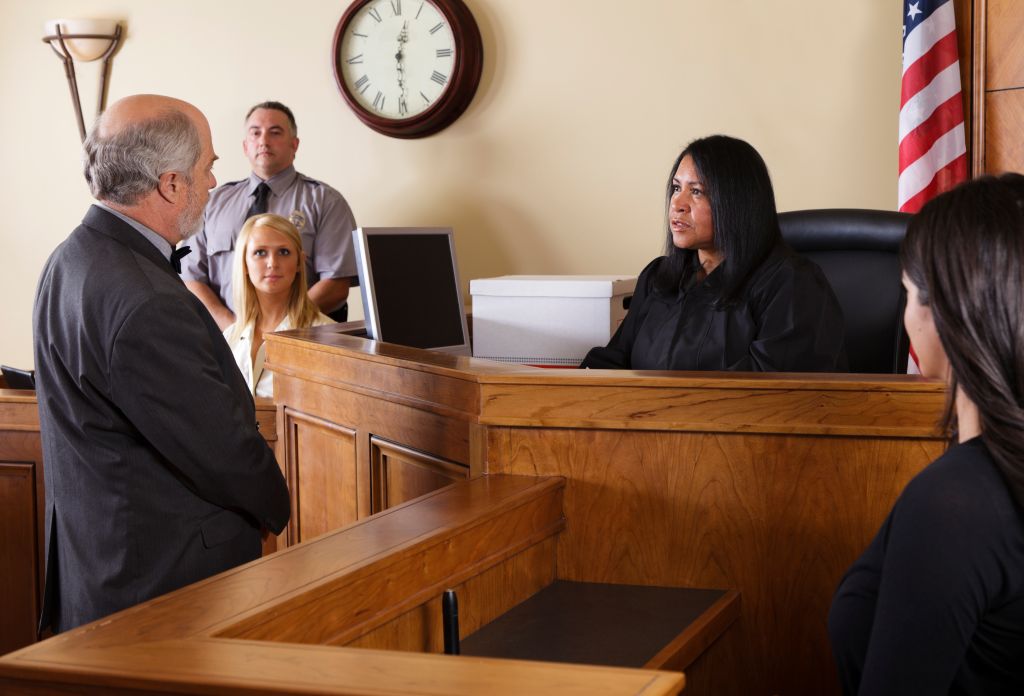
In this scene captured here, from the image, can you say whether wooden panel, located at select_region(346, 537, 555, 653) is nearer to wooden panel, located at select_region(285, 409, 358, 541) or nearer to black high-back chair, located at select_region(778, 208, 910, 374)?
wooden panel, located at select_region(285, 409, 358, 541)

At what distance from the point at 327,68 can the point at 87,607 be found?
12.2 feet

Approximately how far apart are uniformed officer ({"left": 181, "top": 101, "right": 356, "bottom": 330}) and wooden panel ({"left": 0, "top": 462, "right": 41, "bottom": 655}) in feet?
5.16

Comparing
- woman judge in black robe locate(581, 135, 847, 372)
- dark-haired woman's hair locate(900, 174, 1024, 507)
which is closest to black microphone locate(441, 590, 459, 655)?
dark-haired woman's hair locate(900, 174, 1024, 507)

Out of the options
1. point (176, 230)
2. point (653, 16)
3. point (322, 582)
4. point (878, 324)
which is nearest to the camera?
point (322, 582)

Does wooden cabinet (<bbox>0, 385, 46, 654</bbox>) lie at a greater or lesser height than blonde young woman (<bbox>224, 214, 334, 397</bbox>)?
lesser

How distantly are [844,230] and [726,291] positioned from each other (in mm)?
596

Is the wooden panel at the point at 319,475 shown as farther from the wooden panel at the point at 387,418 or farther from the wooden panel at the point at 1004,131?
the wooden panel at the point at 1004,131

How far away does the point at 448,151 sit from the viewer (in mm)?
5090

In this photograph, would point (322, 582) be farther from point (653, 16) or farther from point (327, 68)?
point (327, 68)

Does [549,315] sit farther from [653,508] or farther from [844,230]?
[653,508]

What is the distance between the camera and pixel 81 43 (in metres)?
5.70

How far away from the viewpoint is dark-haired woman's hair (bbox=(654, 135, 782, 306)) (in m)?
2.75

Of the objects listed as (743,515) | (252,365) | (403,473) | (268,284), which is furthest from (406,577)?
(268,284)

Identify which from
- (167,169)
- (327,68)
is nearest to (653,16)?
(327,68)
